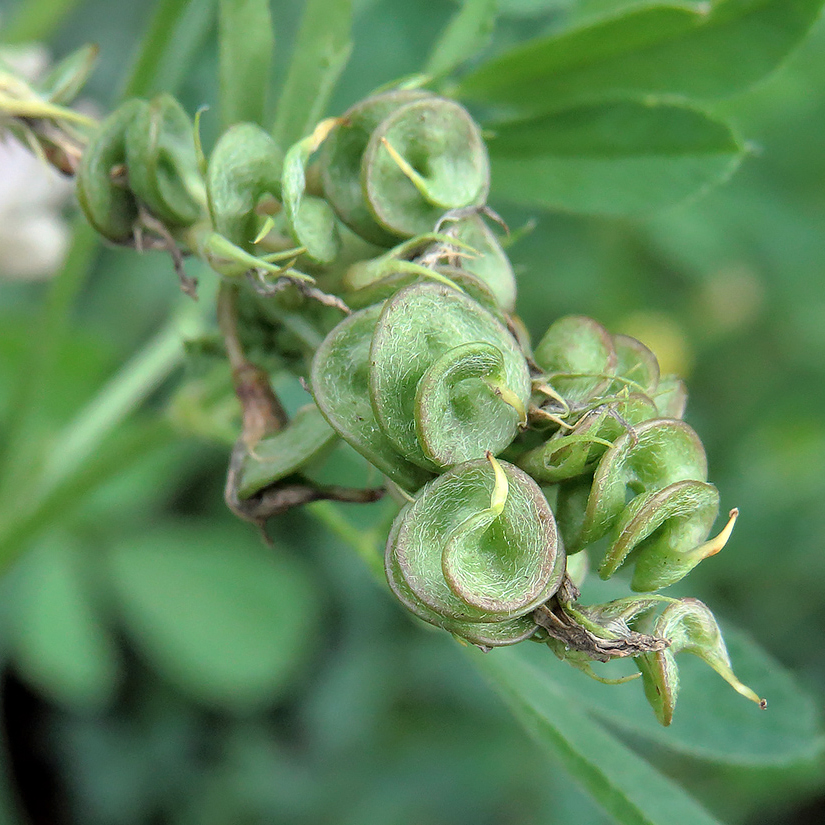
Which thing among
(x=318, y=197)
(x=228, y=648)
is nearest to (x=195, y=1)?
(x=318, y=197)

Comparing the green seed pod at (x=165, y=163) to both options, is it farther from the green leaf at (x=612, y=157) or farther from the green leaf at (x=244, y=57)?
the green leaf at (x=612, y=157)

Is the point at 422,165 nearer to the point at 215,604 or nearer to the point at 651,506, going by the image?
the point at 651,506

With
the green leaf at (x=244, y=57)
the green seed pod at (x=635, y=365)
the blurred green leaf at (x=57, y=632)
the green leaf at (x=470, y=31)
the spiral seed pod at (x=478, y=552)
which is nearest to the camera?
the spiral seed pod at (x=478, y=552)

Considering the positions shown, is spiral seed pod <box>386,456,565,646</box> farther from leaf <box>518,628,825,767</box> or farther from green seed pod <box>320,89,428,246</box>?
leaf <box>518,628,825,767</box>

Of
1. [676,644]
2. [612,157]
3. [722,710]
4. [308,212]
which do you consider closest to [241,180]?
[308,212]

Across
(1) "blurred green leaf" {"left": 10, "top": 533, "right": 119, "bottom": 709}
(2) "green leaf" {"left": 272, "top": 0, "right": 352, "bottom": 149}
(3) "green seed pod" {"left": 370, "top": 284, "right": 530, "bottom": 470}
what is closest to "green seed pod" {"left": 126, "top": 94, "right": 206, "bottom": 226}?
(2) "green leaf" {"left": 272, "top": 0, "right": 352, "bottom": 149}

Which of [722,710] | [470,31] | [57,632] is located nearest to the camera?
[470,31]

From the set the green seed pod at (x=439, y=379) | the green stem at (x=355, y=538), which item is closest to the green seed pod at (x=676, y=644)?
the green seed pod at (x=439, y=379)

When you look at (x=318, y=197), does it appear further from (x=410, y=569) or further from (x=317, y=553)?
(x=317, y=553)
